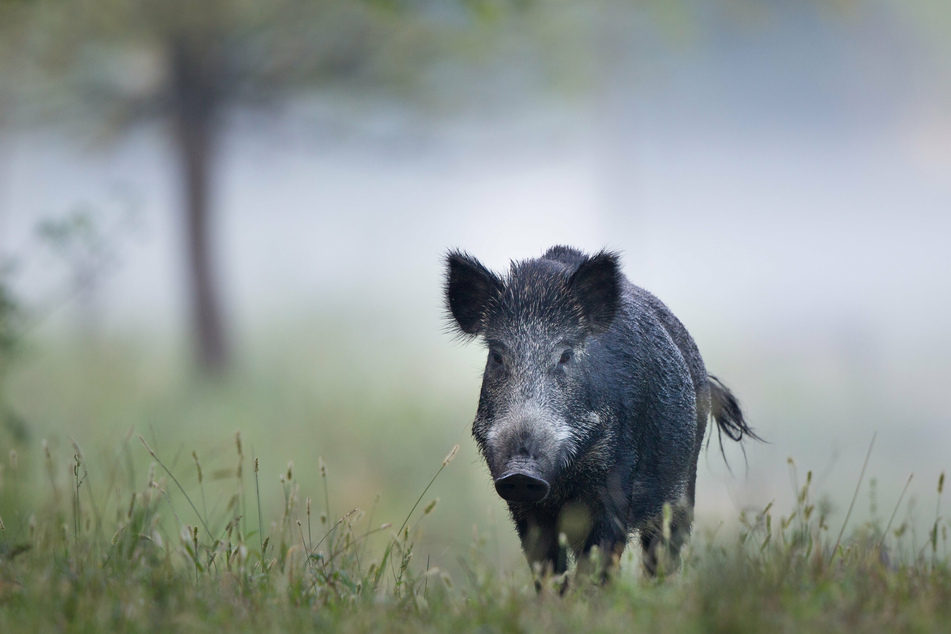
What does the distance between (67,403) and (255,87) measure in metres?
5.05

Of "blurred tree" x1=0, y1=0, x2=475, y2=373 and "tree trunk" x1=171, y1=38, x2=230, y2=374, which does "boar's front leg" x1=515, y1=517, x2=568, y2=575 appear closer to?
"blurred tree" x1=0, y1=0, x2=475, y2=373

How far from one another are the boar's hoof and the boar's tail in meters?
2.25

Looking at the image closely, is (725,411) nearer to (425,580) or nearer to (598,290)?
Result: (598,290)

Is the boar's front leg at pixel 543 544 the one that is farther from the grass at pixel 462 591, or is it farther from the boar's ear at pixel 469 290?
the boar's ear at pixel 469 290

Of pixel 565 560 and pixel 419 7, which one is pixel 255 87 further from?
pixel 565 560

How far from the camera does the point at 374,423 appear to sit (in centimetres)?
1291

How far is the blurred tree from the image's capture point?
12359mm

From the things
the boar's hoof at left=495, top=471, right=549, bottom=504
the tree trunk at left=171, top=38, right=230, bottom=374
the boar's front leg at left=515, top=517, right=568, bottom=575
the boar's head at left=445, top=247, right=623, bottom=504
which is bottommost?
the boar's front leg at left=515, top=517, right=568, bottom=575

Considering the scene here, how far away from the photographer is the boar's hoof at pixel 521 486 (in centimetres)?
342

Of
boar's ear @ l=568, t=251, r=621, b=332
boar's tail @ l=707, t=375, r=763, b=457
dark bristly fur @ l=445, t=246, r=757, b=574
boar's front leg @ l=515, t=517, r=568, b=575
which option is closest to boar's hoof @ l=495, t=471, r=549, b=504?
dark bristly fur @ l=445, t=246, r=757, b=574

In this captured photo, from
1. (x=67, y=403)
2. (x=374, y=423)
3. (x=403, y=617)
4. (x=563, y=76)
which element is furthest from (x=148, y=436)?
(x=403, y=617)

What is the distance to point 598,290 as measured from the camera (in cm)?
417

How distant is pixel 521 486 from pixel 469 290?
1.21 metres

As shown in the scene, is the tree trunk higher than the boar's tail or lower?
higher
